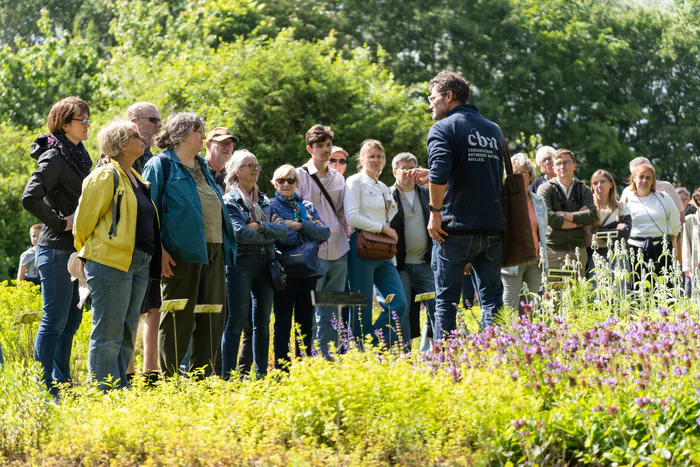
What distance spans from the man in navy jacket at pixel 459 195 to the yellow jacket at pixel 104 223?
2.02m

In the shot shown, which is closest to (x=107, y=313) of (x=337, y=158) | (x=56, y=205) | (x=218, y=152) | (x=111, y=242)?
(x=111, y=242)

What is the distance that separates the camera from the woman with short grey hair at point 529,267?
790 centimetres

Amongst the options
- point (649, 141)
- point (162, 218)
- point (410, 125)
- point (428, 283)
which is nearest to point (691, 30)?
point (649, 141)

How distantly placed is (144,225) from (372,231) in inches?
97.2

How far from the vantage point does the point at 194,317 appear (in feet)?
19.7

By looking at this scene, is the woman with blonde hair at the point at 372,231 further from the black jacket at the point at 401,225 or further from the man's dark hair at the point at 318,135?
the man's dark hair at the point at 318,135

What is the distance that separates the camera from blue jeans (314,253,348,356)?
7520mm

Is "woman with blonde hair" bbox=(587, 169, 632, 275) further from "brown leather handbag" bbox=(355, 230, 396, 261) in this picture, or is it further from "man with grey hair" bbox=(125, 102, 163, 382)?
"man with grey hair" bbox=(125, 102, 163, 382)

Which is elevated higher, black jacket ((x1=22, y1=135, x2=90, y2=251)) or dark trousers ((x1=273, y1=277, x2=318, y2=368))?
black jacket ((x1=22, y1=135, x2=90, y2=251))

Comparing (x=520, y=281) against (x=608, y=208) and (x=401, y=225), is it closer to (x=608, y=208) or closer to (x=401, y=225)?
(x=401, y=225)

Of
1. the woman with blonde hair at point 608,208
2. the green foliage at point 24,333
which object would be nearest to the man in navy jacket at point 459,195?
the green foliage at point 24,333

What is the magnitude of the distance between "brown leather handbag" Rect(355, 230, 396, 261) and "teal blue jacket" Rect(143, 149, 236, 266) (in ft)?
6.29

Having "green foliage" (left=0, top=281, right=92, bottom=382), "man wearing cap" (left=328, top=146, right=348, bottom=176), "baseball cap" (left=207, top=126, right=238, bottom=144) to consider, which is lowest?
"green foliage" (left=0, top=281, right=92, bottom=382)

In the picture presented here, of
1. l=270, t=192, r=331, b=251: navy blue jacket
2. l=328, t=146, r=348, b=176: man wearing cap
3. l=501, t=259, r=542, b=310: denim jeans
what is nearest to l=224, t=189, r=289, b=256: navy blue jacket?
l=270, t=192, r=331, b=251: navy blue jacket
